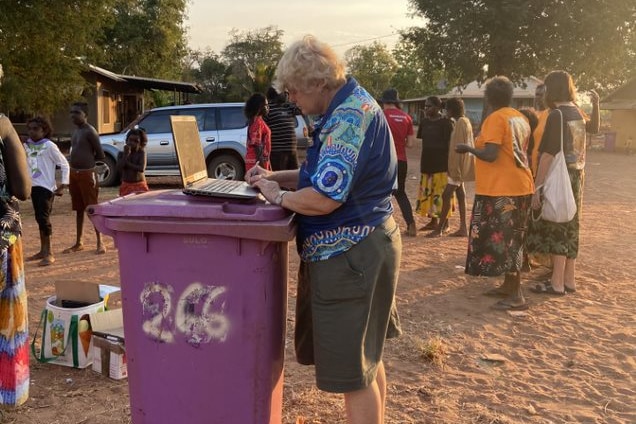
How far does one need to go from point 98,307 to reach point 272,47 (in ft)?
154

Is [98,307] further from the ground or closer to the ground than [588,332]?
further from the ground

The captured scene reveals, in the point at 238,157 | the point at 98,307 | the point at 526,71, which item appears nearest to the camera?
the point at 98,307

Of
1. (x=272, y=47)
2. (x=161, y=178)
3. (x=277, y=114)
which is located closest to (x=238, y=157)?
(x=161, y=178)

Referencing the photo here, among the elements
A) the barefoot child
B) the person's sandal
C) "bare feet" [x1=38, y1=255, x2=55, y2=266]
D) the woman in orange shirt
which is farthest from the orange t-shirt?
"bare feet" [x1=38, y1=255, x2=55, y2=266]

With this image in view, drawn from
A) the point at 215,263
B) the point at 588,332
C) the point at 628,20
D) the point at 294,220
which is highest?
the point at 628,20

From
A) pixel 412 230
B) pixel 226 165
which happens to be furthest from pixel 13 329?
pixel 226 165

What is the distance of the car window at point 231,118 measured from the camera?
39.3ft

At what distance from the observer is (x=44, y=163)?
6.13 metres

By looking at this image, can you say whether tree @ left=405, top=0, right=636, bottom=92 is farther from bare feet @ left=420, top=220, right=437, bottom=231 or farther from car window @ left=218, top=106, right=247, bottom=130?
bare feet @ left=420, top=220, right=437, bottom=231

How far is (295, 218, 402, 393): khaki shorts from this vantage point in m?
2.32

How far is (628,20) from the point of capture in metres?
22.0

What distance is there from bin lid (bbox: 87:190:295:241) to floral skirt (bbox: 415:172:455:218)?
570 cm

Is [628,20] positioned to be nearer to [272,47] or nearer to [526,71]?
[526,71]

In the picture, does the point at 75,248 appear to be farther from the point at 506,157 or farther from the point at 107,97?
the point at 107,97
